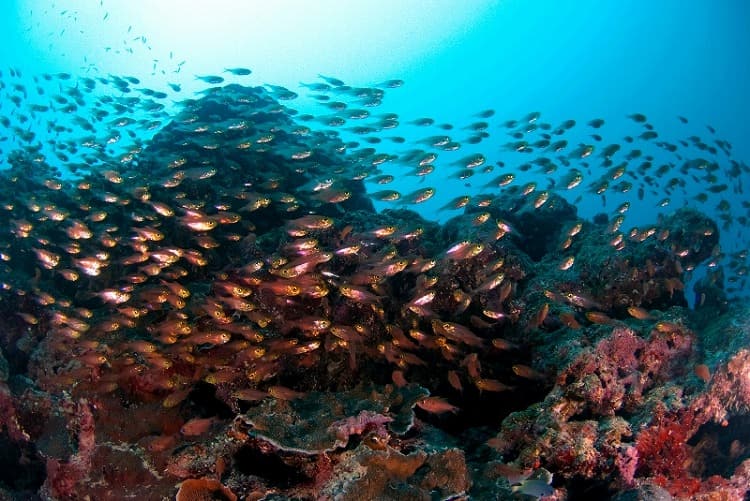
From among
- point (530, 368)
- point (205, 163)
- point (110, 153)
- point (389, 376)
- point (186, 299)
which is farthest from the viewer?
point (110, 153)

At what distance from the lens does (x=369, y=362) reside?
8336 millimetres

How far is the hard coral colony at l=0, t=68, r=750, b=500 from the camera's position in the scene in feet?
18.7

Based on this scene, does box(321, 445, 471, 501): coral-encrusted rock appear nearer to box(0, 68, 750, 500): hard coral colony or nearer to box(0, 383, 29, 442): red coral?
box(0, 68, 750, 500): hard coral colony

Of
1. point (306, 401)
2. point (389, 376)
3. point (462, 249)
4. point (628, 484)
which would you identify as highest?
point (462, 249)

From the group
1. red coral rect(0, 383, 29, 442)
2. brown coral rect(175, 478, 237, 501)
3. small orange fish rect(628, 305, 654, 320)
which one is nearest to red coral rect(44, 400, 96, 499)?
red coral rect(0, 383, 29, 442)

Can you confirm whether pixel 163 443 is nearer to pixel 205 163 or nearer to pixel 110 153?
pixel 205 163

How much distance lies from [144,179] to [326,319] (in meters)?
7.77

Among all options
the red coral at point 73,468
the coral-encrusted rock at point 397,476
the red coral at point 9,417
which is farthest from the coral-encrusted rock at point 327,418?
the red coral at point 9,417

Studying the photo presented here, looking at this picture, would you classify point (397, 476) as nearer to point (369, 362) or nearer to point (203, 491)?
point (203, 491)

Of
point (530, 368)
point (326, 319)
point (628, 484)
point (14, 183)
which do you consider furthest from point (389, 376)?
point (14, 183)

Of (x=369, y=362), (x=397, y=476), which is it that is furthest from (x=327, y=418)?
(x=369, y=362)

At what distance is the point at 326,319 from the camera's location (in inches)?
316

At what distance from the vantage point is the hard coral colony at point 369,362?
225 inches

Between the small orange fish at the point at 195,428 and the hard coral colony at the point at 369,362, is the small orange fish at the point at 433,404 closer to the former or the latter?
the hard coral colony at the point at 369,362
